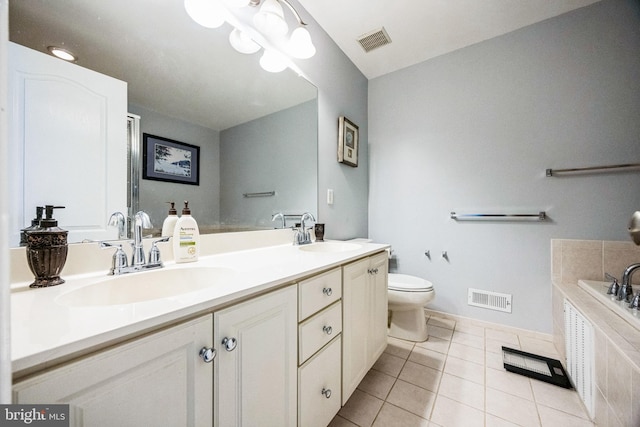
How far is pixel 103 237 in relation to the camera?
2.58ft

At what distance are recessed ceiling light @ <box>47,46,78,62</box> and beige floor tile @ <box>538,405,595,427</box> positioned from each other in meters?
2.27

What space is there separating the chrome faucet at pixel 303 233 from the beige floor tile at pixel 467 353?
124 centimetres

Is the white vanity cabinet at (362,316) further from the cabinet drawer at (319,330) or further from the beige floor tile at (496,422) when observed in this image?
the beige floor tile at (496,422)

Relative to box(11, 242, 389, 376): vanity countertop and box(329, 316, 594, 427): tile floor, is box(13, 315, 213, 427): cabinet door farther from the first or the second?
box(329, 316, 594, 427): tile floor

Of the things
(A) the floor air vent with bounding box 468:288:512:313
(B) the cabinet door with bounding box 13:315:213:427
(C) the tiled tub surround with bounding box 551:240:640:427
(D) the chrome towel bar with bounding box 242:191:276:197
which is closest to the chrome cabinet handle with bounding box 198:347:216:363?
(B) the cabinet door with bounding box 13:315:213:427

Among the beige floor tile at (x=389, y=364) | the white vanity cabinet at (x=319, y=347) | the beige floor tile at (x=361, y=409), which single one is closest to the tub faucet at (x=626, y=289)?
the beige floor tile at (x=389, y=364)

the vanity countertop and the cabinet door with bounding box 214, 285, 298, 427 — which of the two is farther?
the cabinet door with bounding box 214, 285, 298, 427

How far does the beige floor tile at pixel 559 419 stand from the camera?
3.47 feet

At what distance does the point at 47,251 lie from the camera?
2.01 feet

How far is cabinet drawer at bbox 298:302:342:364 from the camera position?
824 mm

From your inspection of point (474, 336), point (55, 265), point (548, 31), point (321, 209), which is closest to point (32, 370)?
point (55, 265)

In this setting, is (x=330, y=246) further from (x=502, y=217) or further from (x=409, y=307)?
(x=502, y=217)

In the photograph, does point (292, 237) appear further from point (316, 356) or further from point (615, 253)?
point (615, 253)

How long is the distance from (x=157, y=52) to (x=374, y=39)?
1.69 metres
